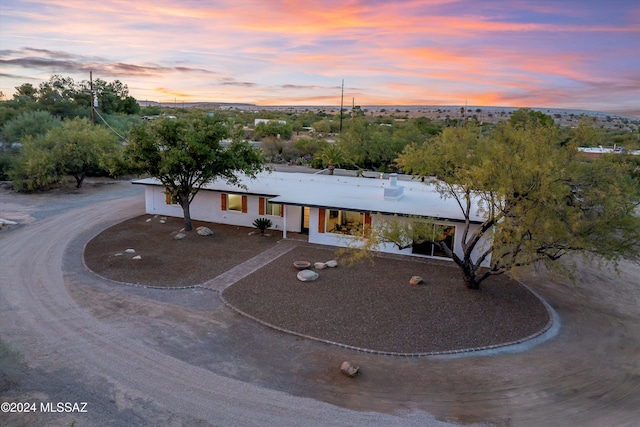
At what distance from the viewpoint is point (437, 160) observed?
13953 millimetres

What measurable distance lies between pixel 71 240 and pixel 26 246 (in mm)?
1678

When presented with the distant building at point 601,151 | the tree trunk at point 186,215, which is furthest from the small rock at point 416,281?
the tree trunk at point 186,215

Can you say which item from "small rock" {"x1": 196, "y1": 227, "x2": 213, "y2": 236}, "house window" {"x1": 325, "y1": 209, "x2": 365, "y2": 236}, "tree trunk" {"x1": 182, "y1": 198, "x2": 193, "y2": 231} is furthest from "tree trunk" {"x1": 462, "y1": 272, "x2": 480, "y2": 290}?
"tree trunk" {"x1": 182, "y1": 198, "x2": 193, "y2": 231}

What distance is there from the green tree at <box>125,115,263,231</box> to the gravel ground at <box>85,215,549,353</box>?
2975 millimetres

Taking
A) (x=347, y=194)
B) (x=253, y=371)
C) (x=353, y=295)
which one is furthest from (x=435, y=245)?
(x=253, y=371)

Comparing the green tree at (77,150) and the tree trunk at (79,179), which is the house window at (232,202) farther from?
the tree trunk at (79,179)

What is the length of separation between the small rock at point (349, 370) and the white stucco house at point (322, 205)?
625 centimetres

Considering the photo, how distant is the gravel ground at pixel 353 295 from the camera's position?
11414mm

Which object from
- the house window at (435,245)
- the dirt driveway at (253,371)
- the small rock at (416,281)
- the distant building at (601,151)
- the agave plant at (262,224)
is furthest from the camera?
the agave plant at (262,224)

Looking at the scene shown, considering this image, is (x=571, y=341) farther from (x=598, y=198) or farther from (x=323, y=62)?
(x=323, y=62)

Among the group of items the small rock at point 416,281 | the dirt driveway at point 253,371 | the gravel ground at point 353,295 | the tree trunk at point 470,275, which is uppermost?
the tree trunk at point 470,275

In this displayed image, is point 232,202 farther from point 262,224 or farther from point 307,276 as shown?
point 307,276

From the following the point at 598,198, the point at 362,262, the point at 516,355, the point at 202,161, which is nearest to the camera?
the point at 516,355

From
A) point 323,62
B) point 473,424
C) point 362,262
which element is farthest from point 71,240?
point 323,62
